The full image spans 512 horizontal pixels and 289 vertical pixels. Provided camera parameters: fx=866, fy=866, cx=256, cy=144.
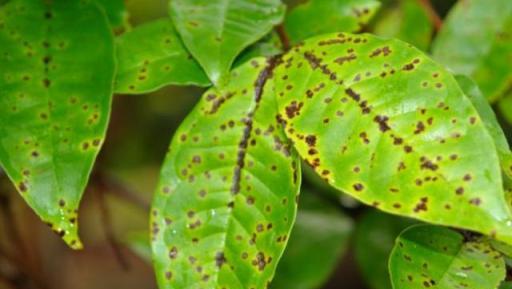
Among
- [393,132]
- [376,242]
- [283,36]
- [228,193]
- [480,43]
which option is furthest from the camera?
[376,242]

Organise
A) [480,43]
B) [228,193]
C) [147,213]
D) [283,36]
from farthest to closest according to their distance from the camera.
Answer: [147,213]
[480,43]
[283,36]
[228,193]

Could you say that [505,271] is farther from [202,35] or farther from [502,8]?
[502,8]

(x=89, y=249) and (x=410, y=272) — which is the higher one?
(x=410, y=272)

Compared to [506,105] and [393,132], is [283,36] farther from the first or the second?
[506,105]

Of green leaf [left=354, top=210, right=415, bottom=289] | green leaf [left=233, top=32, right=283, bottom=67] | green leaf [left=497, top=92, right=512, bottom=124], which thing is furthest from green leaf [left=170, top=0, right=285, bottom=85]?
green leaf [left=354, top=210, right=415, bottom=289]

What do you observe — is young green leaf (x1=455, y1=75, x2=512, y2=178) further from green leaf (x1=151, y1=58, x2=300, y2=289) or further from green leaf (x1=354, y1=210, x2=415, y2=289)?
green leaf (x1=354, y1=210, x2=415, y2=289)

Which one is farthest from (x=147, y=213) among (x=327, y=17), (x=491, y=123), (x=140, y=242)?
(x=491, y=123)

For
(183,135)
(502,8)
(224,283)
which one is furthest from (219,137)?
(502,8)

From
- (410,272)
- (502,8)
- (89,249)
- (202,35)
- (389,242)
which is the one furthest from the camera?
(89,249)
